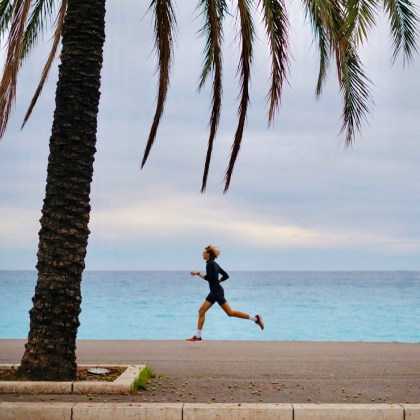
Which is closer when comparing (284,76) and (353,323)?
(284,76)

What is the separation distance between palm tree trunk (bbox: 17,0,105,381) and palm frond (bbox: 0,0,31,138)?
112cm

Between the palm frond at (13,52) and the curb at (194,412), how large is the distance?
15.4ft

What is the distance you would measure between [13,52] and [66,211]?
278 cm

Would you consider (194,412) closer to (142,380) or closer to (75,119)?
(142,380)

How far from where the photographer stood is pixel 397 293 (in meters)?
90.7

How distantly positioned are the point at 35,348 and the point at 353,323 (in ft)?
159

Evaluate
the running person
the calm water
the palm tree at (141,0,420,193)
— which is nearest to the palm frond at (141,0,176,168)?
the palm tree at (141,0,420,193)

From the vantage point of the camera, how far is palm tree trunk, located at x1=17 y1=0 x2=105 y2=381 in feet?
29.6

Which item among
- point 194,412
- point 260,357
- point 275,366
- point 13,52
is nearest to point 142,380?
point 194,412

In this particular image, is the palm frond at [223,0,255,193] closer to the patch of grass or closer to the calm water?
the patch of grass

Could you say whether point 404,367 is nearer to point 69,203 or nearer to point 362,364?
point 362,364

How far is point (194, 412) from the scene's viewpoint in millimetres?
7586

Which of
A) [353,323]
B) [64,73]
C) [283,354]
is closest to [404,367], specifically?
[283,354]

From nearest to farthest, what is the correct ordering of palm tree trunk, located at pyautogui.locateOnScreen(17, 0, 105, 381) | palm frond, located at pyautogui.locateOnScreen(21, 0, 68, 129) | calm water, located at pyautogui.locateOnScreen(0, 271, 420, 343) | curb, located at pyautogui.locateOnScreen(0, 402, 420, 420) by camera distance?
curb, located at pyautogui.locateOnScreen(0, 402, 420, 420) < palm tree trunk, located at pyautogui.locateOnScreen(17, 0, 105, 381) < palm frond, located at pyautogui.locateOnScreen(21, 0, 68, 129) < calm water, located at pyautogui.locateOnScreen(0, 271, 420, 343)
